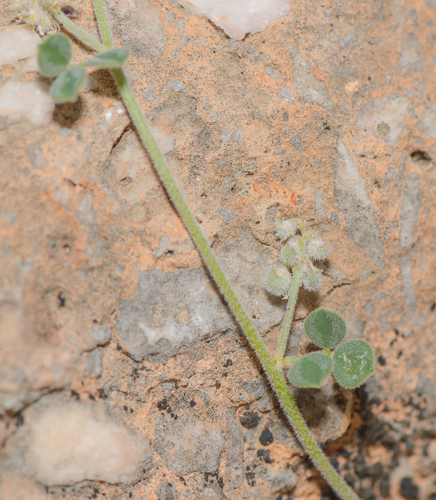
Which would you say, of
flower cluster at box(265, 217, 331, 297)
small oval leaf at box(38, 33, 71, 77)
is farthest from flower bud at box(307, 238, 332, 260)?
small oval leaf at box(38, 33, 71, 77)

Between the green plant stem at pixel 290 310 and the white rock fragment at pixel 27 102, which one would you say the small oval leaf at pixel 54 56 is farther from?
the green plant stem at pixel 290 310

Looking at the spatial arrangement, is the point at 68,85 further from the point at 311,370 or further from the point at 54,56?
the point at 311,370

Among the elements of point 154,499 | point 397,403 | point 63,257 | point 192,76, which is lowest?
point 397,403

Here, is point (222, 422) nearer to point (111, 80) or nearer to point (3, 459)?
point (3, 459)

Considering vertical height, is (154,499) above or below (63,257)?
below

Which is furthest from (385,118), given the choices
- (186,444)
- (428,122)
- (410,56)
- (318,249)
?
(186,444)

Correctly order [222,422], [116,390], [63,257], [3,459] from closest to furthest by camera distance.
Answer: [3,459], [63,257], [116,390], [222,422]

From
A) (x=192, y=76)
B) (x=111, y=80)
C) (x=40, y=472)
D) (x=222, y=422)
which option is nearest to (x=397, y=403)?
(x=222, y=422)
